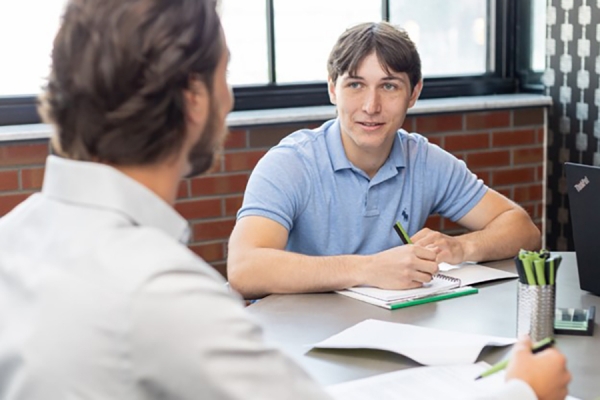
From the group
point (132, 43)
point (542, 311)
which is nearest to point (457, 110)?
point (542, 311)

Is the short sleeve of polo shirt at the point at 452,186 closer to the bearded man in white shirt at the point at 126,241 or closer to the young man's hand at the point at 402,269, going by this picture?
the young man's hand at the point at 402,269

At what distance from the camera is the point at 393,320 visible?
1.59 m

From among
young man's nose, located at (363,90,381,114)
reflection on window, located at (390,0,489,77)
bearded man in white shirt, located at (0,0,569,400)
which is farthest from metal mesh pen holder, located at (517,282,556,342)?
reflection on window, located at (390,0,489,77)

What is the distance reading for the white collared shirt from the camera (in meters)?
0.77

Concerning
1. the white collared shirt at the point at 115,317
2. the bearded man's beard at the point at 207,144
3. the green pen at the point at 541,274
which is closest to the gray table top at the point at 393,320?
the green pen at the point at 541,274

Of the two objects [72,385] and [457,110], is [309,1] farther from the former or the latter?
[72,385]

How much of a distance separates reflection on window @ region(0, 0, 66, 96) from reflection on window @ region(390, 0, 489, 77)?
4.37 ft

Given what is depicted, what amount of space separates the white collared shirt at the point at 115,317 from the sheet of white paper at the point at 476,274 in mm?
1019

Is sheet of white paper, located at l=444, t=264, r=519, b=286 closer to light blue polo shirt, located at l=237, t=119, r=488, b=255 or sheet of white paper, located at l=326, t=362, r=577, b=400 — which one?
light blue polo shirt, located at l=237, t=119, r=488, b=255

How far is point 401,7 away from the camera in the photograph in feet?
11.1

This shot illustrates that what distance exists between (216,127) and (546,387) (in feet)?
1.77

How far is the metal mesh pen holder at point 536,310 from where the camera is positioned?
4.73ft

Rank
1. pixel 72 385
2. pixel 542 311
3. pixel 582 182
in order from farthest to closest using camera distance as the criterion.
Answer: pixel 582 182
pixel 542 311
pixel 72 385

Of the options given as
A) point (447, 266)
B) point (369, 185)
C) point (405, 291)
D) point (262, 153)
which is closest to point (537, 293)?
point (405, 291)
